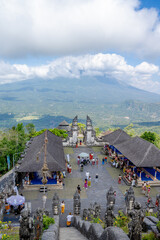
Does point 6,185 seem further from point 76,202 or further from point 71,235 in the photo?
point 71,235

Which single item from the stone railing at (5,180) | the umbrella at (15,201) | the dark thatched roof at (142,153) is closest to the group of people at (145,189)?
the dark thatched roof at (142,153)

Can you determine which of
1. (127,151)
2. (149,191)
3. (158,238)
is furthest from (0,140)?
(158,238)

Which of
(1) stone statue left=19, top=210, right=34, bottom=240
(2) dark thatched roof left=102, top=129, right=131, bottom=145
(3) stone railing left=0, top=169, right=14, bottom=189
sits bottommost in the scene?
(3) stone railing left=0, top=169, right=14, bottom=189

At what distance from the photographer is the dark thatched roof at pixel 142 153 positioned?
18844 mm

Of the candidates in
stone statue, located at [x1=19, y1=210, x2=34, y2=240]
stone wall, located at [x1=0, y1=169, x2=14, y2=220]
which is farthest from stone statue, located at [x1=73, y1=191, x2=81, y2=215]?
stone statue, located at [x1=19, y1=210, x2=34, y2=240]

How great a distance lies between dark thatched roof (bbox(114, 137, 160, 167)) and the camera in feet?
61.8

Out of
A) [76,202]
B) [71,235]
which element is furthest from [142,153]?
[71,235]

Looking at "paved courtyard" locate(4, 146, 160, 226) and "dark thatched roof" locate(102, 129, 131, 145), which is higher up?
"dark thatched roof" locate(102, 129, 131, 145)

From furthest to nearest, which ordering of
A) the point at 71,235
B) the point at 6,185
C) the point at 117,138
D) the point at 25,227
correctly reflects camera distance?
the point at 117,138, the point at 6,185, the point at 71,235, the point at 25,227

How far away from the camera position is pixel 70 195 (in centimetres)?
1638

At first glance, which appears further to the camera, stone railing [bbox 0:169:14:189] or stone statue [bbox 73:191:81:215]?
stone railing [bbox 0:169:14:189]

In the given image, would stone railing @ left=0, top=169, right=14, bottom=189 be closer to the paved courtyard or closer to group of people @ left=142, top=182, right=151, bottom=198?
the paved courtyard

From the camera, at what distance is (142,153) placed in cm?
2017

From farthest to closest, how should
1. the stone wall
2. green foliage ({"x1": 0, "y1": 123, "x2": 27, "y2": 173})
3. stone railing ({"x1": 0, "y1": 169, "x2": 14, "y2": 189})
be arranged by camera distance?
green foliage ({"x1": 0, "y1": 123, "x2": 27, "y2": 173}) < stone railing ({"x1": 0, "y1": 169, "x2": 14, "y2": 189}) < the stone wall
